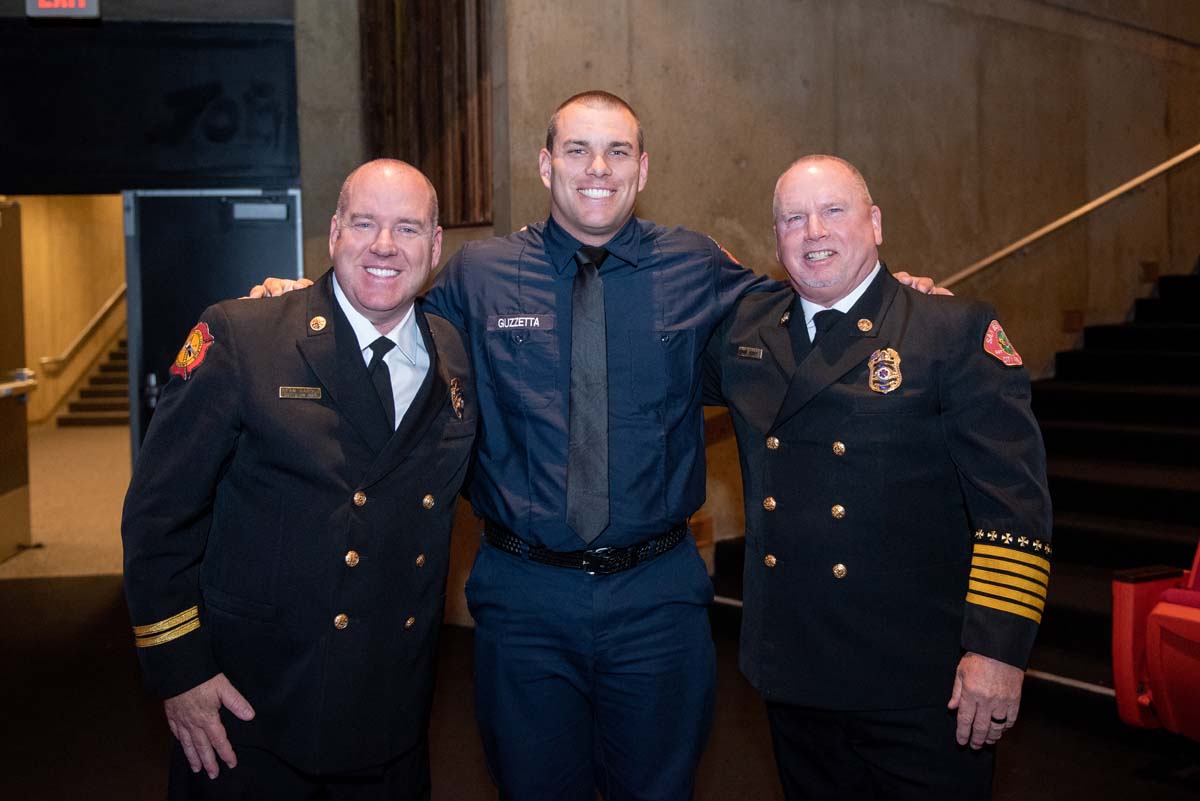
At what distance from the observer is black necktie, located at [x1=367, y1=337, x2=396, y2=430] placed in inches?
A: 74.5

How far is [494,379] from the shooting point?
2.29 m

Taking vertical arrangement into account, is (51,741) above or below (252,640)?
below

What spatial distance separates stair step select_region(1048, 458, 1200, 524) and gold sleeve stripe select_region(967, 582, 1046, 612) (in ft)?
10.6

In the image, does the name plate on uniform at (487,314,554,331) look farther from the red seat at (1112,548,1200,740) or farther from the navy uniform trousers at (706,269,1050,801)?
the red seat at (1112,548,1200,740)

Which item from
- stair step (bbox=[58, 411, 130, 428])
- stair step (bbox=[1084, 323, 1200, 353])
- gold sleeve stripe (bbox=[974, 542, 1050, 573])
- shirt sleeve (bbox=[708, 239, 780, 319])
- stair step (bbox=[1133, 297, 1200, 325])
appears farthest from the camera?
stair step (bbox=[58, 411, 130, 428])

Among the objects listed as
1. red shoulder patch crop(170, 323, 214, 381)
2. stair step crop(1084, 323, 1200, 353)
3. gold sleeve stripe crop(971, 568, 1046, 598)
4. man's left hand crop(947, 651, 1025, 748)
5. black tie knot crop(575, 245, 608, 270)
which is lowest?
man's left hand crop(947, 651, 1025, 748)

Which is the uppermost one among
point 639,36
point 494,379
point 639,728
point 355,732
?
point 639,36

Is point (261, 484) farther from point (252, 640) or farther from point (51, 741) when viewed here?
point (51, 741)

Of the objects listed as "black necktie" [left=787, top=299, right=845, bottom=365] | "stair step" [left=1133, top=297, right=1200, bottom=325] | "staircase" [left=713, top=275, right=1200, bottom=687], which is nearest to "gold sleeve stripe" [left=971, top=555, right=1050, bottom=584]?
"black necktie" [left=787, top=299, right=845, bottom=365]

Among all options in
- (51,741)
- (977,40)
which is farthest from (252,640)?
(977,40)

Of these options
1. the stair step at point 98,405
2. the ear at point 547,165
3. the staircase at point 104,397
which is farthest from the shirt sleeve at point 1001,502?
the stair step at point 98,405

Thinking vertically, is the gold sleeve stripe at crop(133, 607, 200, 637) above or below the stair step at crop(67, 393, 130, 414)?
above

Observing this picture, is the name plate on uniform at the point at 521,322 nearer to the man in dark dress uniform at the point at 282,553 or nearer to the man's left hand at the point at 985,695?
the man in dark dress uniform at the point at 282,553

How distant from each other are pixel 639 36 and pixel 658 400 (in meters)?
3.05
